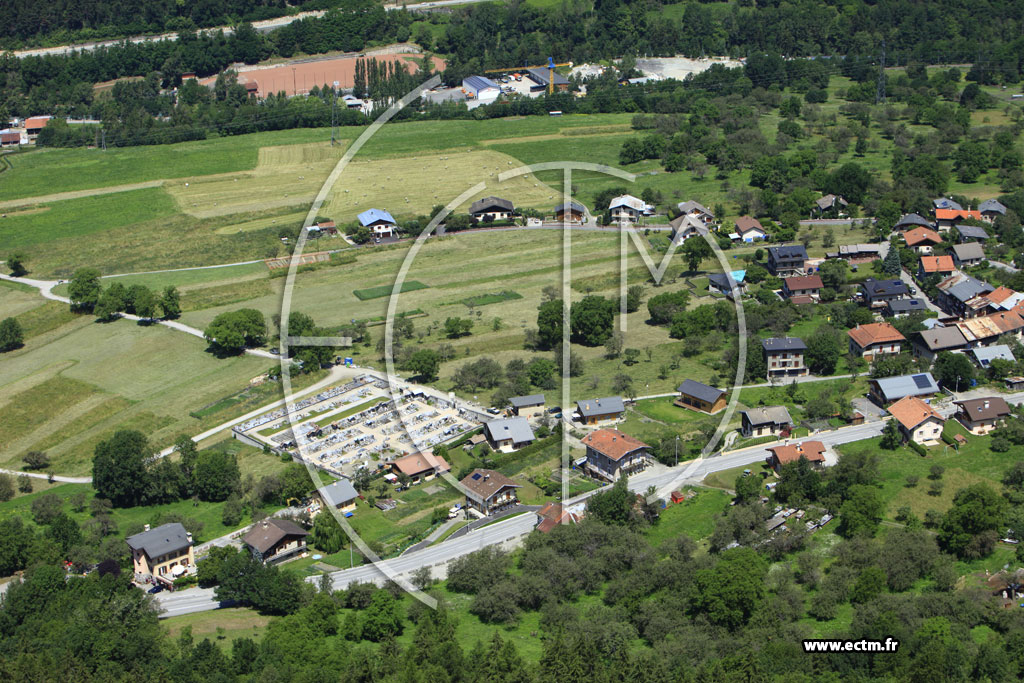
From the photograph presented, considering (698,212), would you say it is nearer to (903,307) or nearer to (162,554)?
(903,307)

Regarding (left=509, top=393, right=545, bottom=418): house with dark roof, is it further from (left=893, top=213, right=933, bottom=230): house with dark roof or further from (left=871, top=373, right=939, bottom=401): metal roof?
(left=893, top=213, right=933, bottom=230): house with dark roof

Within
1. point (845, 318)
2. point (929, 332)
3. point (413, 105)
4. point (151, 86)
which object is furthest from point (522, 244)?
point (151, 86)

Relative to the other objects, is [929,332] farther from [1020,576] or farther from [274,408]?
[274,408]

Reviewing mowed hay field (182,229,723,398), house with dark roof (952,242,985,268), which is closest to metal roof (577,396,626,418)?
mowed hay field (182,229,723,398)

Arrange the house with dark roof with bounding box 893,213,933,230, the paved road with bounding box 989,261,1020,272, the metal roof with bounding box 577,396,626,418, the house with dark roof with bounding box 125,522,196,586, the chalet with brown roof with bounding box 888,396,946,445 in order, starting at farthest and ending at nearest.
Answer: the house with dark roof with bounding box 893,213,933,230
the paved road with bounding box 989,261,1020,272
the metal roof with bounding box 577,396,626,418
the chalet with brown roof with bounding box 888,396,946,445
the house with dark roof with bounding box 125,522,196,586

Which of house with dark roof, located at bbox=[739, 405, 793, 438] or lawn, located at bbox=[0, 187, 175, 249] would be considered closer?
house with dark roof, located at bbox=[739, 405, 793, 438]
